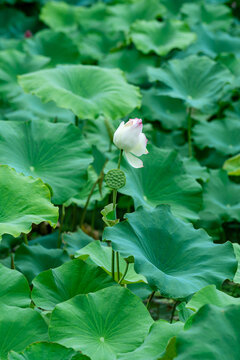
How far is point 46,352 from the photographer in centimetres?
112

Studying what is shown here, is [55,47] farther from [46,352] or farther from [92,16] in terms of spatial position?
[46,352]

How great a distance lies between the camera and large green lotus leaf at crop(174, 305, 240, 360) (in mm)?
972

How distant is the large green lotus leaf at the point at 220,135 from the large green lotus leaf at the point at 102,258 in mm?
1077

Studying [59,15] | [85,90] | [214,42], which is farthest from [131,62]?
[59,15]

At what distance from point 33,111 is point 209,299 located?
5.14ft

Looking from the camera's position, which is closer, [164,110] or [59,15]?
[164,110]

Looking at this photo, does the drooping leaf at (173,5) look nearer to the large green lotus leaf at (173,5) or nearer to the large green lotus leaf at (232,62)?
the large green lotus leaf at (173,5)

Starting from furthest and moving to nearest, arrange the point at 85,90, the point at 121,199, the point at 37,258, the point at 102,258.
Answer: the point at 121,199 → the point at 85,90 → the point at 37,258 → the point at 102,258

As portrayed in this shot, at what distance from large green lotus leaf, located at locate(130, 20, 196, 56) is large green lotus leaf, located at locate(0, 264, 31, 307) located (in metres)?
1.99

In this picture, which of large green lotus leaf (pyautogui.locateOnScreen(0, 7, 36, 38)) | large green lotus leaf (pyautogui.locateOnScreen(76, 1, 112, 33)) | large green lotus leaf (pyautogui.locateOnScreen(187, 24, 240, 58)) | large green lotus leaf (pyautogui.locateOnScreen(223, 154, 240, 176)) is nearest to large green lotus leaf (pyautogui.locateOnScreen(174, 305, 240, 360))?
large green lotus leaf (pyautogui.locateOnScreen(223, 154, 240, 176))

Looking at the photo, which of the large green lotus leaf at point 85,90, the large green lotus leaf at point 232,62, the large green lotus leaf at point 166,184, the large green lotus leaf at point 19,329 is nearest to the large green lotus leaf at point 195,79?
the large green lotus leaf at point 85,90

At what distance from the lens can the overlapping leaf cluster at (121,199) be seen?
123 cm

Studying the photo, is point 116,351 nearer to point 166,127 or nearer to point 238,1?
point 166,127

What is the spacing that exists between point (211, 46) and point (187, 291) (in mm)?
2272
